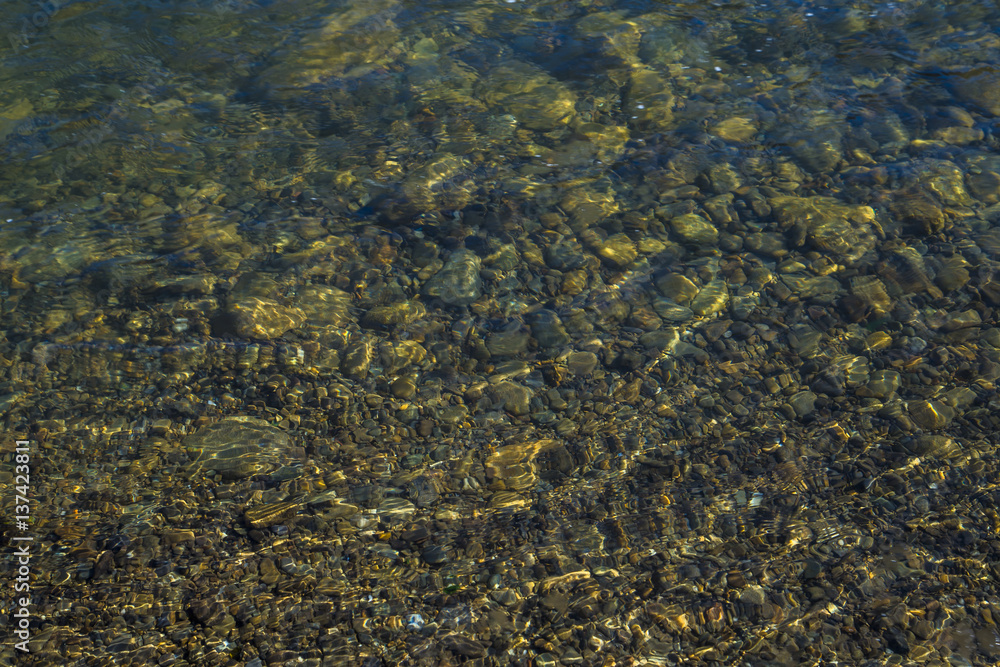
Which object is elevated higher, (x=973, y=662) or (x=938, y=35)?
(x=938, y=35)

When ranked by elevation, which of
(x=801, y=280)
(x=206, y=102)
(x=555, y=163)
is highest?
(x=206, y=102)

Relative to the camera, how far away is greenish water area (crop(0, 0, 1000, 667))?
10.9 feet

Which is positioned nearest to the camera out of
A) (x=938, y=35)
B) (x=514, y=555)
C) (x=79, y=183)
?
(x=514, y=555)

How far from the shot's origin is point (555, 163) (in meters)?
5.99

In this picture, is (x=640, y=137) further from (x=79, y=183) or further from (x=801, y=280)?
(x=79, y=183)

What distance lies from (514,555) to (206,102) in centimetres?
532

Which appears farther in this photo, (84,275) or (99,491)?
(84,275)

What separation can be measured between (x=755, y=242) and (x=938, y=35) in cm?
396

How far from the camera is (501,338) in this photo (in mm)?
4703

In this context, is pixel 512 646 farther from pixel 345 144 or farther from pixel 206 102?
pixel 206 102

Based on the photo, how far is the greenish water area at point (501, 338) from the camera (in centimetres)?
331

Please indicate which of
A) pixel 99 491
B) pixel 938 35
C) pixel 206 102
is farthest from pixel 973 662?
pixel 206 102

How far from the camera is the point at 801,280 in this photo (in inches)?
197

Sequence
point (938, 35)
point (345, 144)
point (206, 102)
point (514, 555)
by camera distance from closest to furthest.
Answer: point (514, 555), point (345, 144), point (206, 102), point (938, 35)
